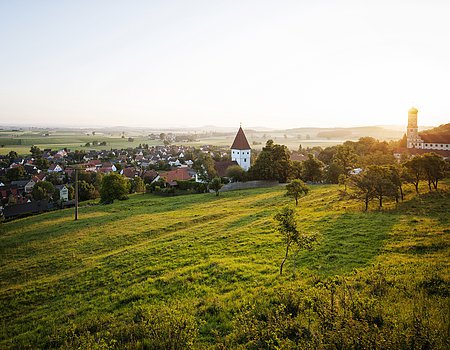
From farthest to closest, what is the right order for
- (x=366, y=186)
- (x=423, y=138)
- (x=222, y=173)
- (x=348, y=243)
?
(x=423, y=138) → (x=222, y=173) → (x=366, y=186) → (x=348, y=243)

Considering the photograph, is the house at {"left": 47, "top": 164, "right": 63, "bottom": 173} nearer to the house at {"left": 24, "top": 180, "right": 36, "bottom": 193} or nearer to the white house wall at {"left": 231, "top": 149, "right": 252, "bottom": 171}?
the house at {"left": 24, "top": 180, "right": 36, "bottom": 193}

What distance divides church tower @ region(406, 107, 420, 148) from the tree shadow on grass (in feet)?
219

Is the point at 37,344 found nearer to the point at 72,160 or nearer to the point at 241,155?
the point at 241,155

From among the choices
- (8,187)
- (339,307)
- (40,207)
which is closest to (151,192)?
(40,207)

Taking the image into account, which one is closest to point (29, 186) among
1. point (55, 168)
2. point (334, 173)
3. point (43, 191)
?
point (43, 191)

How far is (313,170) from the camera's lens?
5075 cm

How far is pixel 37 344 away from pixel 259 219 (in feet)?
55.6

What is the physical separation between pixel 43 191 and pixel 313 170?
49058 mm

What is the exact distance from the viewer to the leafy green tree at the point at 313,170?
50.7 metres

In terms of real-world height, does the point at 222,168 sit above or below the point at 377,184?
below

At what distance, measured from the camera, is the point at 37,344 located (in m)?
9.28

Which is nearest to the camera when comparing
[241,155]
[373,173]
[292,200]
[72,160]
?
[373,173]

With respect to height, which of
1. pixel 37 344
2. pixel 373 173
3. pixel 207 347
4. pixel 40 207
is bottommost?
pixel 40 207

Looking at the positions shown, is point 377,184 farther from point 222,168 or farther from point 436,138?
point 436,138
